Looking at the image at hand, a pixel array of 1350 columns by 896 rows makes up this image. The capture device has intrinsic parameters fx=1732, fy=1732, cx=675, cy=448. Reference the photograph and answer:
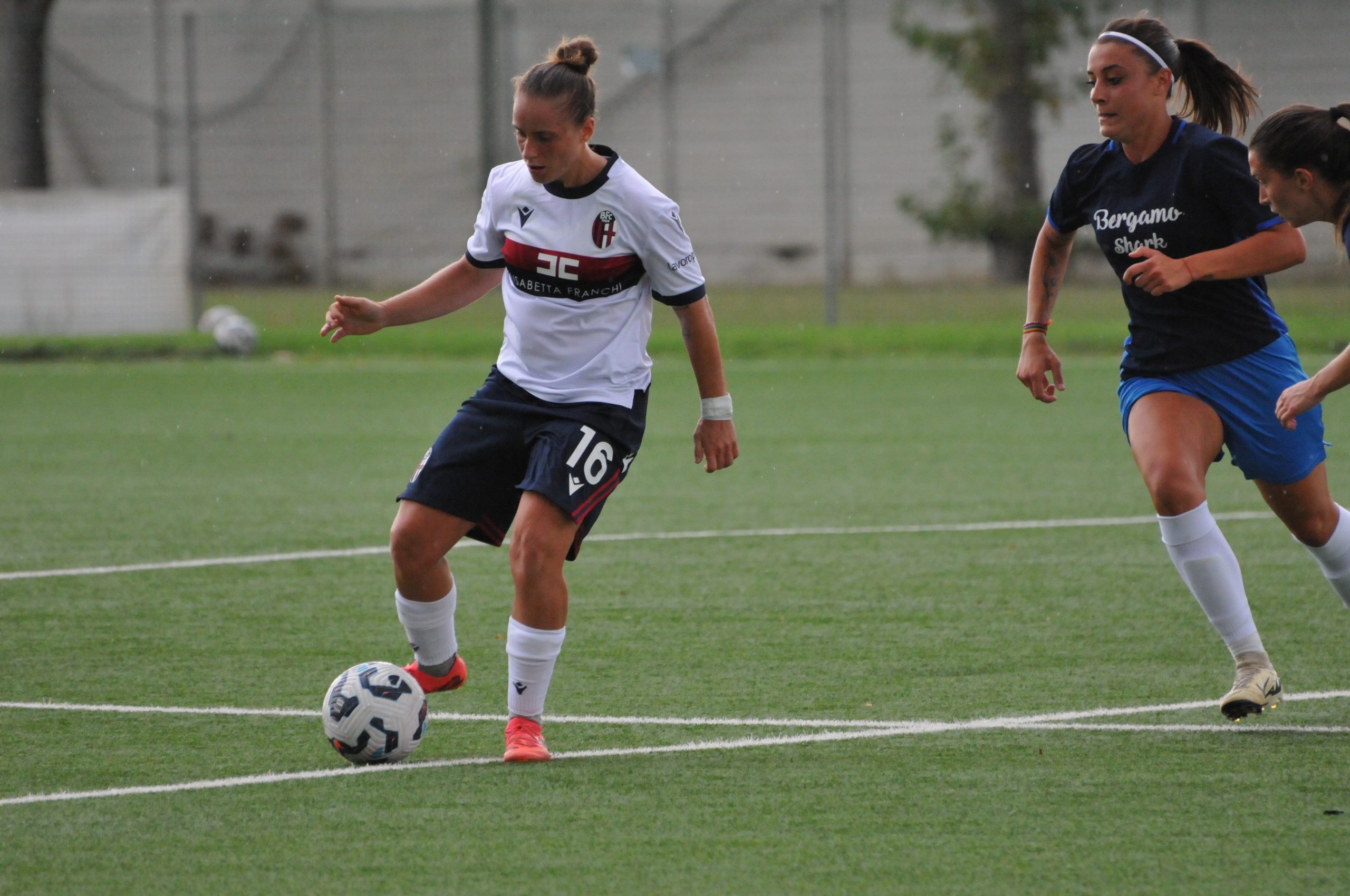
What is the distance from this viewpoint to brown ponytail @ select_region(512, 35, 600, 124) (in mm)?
4348

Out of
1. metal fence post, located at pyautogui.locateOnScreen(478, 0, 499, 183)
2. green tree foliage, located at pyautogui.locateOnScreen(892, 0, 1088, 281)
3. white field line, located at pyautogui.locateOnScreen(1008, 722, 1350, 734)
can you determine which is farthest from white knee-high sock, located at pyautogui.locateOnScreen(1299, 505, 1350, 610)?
metal fence post, located at pyautogui.locateOnScreen(478, 0, 499, 183)

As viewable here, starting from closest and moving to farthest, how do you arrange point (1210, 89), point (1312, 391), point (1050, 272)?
point (1312, 391), point (1210, 89), point (1050, 272)

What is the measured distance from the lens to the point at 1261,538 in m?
7.42

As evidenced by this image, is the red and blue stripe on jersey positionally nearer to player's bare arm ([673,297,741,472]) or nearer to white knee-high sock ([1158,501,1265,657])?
player's bare arm ([673,297,741,472])

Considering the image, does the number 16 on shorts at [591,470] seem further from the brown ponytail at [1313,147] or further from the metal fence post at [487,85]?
the metal fence post at [487,85]

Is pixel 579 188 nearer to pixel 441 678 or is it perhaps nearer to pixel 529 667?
pixel 529 667

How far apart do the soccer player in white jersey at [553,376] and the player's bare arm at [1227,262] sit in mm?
1139

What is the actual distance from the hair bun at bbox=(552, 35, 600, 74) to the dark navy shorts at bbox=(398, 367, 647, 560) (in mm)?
850

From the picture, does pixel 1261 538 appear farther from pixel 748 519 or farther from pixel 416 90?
pixel 416 90

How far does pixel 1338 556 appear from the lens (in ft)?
15.6

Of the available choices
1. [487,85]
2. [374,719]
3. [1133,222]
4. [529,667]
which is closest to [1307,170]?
[1133,222]

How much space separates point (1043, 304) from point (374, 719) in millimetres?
2346

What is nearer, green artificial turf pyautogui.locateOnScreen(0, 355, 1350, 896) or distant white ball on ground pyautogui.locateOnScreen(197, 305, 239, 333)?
green artificial turf pyautogui.locateOnScreen(0, 355, 1350, 896)

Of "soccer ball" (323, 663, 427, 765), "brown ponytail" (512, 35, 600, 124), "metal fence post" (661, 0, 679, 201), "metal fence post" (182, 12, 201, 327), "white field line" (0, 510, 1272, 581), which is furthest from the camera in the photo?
"metal fence post" (661, 0, 679, 201)
